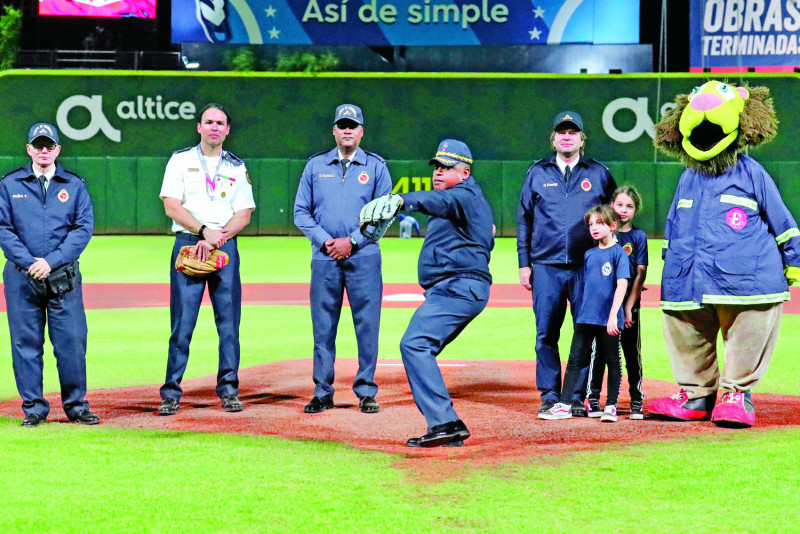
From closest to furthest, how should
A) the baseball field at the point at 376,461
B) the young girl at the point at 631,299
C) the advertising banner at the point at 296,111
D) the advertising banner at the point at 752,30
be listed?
the baseball field at the point at 376,461 < the young girl at the point at 631,299 < the advertising banner at the point at 296,111 < the advertising banner at the point at 752,30

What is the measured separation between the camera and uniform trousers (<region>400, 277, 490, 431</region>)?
6.96m

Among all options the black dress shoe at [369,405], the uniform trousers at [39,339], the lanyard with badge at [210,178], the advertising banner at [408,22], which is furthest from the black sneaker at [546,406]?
the advertising banner at [408,22]

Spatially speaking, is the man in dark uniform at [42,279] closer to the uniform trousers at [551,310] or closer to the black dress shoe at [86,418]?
the black dress shoe at [86,418]

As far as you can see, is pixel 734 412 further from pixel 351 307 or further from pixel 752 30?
pixel 752 30

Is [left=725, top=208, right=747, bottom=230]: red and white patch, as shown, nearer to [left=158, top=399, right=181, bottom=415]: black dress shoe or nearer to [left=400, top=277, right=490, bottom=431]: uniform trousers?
[left=400, top=277, right=490, bottom=431]: uniform trousers

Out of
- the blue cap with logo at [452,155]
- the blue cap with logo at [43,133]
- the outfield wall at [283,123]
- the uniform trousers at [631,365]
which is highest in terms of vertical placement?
the outfield wall at [283,123]

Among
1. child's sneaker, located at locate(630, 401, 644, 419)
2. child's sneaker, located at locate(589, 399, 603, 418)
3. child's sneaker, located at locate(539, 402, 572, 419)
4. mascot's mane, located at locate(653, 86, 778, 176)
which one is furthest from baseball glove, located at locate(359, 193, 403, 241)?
mascot's mane, located at locate(653, 86, 778, 176)

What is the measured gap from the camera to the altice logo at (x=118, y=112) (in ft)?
91.5

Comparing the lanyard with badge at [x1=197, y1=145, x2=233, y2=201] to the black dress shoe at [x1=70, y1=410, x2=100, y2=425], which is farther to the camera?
the lanyard with badge at [x1=197, y1=145, x2=233, y2=201]

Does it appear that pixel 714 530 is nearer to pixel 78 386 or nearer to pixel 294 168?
pixel 78 386

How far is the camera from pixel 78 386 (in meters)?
7.91

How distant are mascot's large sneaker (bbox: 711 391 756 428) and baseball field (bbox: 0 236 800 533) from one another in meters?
0.09

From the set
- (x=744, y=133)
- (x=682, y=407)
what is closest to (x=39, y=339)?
(x=682, y=407)

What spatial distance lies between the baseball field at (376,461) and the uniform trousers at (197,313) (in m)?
0.25
